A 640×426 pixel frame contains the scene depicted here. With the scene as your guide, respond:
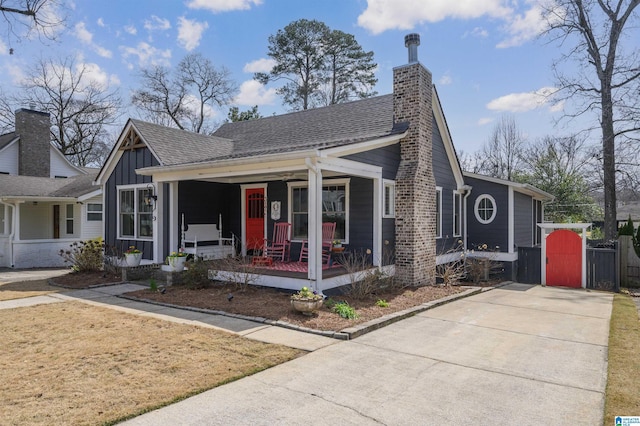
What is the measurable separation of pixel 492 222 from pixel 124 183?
12.1 meters

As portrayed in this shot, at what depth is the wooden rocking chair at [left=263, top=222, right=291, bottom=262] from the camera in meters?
11.4

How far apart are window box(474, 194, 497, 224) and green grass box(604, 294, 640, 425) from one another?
6.13 m

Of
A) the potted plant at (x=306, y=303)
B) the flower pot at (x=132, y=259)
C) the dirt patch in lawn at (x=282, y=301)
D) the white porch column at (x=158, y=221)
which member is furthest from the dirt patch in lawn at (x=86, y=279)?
the potted plant at (x=306, y=303)

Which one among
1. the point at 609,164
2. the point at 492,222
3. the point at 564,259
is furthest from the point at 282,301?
the point at 609,164

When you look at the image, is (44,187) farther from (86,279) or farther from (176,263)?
(176,263)

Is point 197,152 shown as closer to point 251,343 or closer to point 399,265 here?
point 399,265

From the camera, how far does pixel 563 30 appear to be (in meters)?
19.3

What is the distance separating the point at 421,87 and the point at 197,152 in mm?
7173

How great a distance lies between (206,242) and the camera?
12.2 meters

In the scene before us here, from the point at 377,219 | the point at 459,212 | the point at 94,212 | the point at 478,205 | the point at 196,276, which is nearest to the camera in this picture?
the point at 196,276

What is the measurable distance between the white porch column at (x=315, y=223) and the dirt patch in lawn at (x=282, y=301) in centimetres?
55

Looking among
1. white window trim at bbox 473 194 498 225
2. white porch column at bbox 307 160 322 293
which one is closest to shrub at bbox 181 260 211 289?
white porch column at bbox 307 160 322 293

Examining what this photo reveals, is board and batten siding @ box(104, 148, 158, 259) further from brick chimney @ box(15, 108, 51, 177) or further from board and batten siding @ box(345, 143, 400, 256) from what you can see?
brick chimney @ box(15, 108, 51, 177)

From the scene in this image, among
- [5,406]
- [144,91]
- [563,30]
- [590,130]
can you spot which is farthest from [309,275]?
[144,91]
